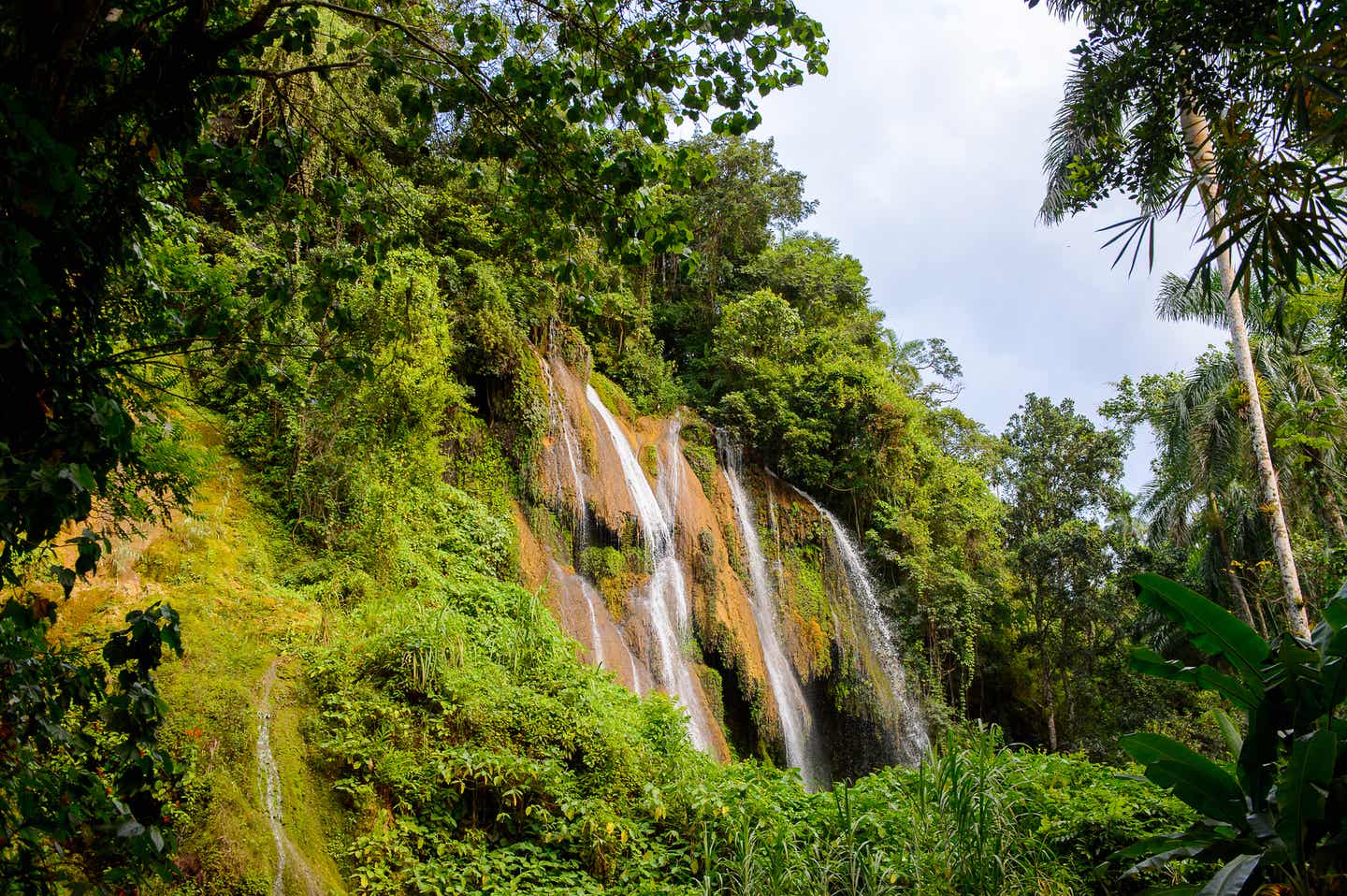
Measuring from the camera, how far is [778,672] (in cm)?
1277

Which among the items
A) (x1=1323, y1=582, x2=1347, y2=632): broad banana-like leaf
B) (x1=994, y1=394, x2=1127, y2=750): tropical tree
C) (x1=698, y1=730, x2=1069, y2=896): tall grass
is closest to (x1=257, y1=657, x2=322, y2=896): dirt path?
(x1=698, y1=730, x2=1069, y2=896): tall grass

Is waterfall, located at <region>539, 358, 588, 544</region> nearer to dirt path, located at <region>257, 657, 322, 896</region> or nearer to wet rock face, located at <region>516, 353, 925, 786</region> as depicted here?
wet rock face, located at <region>516, 353, 925, 786</region>

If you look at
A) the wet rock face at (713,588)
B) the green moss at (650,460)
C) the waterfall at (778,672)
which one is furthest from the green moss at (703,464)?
the green moss at (650,460)

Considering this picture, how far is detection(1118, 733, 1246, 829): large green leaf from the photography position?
2.92 metres

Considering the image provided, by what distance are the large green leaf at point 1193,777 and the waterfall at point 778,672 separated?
29.2 feet

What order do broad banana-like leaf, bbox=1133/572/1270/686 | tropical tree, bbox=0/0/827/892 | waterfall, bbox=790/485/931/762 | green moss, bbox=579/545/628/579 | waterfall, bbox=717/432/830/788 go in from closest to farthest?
tropical tree, bbox=0/0/827/892 < broad banana-like leaf, bbox=1133/572/1270/686 < green moss, bbox=579/545/628/579 < waterfall, bbox=717/432/830/788 < waterfall, bbox=790/485/931/762

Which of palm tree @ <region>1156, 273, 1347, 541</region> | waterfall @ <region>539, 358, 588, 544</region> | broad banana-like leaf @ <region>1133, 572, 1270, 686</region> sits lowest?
broad banana-like leaf @ <region>1133, 572, 1270, 686</region>

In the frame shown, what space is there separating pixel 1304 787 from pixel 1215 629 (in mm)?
687

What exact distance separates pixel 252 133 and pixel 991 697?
771 inches

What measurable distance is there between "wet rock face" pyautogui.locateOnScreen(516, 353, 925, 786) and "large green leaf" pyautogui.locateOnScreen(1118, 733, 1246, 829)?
6797 mm

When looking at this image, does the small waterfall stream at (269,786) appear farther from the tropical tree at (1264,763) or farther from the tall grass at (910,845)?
the tropical tree at (1264,763)

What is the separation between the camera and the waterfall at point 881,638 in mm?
13875

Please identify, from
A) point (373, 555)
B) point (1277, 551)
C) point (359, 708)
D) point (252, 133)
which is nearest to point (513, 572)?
point (373, 555)

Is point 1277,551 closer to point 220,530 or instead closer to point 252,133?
point 220,530
